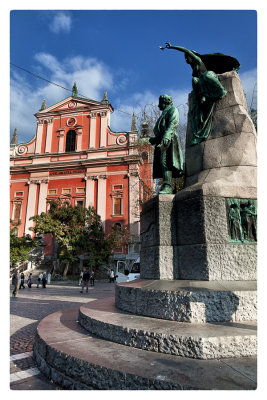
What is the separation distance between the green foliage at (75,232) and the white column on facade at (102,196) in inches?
115

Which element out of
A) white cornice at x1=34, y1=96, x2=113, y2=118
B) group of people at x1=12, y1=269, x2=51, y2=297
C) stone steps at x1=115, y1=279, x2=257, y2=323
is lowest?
group of people at x1=12, y1=269, x2=51, y2=297

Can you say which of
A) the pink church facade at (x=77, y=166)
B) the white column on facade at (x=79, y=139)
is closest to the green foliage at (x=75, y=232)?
the pink church facade at (x=77, y=166)

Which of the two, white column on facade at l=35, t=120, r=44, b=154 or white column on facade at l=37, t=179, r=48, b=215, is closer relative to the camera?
white column on facade at l=37, t=179, r=48, b=215

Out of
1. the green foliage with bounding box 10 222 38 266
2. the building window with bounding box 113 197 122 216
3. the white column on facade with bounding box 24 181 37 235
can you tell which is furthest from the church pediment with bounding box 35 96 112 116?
the green foliage with bounding box 10 222 38 266

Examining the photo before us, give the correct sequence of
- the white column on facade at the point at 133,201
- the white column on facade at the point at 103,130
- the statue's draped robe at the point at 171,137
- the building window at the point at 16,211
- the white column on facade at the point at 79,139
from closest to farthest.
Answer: the statue's draped robe at the point at 171,137 → the white column on facade at the point at 133,201 → the building window at the point at 16,211 → the white column on facade at the point at 103,130 → the white column on facade at the point at 79,139

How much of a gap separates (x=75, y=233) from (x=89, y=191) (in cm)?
685

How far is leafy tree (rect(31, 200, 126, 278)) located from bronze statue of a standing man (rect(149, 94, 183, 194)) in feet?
61.4

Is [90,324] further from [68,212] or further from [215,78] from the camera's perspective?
[68,212]

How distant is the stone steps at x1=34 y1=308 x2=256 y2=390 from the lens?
1802 millimetres

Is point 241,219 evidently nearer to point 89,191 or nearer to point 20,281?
point 20,281

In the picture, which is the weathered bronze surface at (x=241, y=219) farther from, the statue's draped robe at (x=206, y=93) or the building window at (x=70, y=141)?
the building window at (x=70, y=141)

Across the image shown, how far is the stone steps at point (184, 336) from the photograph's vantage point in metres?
2.21

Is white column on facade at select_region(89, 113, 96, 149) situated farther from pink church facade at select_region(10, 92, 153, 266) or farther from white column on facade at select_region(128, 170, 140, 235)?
white column on facade at select_region(128, 170, 140, 235)

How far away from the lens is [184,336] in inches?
89.3
